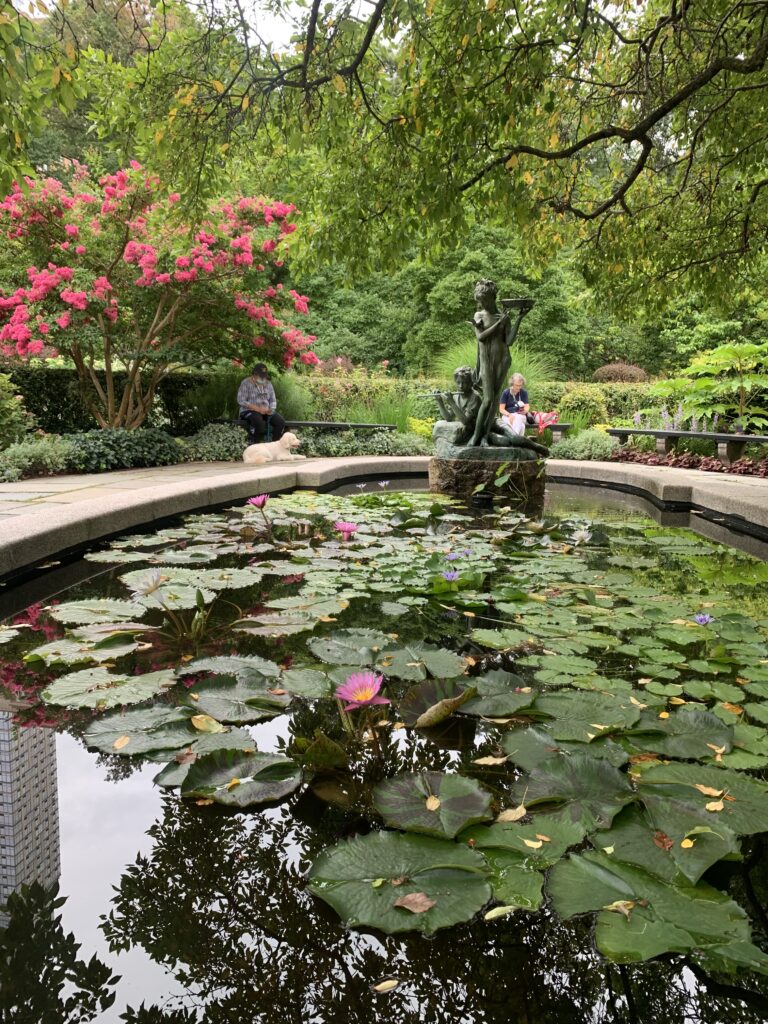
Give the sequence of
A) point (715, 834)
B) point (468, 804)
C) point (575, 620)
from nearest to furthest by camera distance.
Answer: point (715, 834), point (468, 804), point (575, 620)

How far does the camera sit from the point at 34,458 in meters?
7.34

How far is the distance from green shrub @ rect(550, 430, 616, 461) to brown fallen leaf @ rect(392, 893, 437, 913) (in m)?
10.2

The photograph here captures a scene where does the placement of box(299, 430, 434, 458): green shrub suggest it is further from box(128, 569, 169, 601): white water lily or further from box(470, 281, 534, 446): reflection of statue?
box(128, 569, 169, 601): white water lily

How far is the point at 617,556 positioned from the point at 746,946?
304 centimetres

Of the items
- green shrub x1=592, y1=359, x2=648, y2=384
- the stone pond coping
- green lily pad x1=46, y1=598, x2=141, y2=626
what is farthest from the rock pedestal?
green shrub x1=592, y1=359, x2=648, y2=384

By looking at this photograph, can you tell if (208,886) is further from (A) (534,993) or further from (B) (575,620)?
(B) (575,620)

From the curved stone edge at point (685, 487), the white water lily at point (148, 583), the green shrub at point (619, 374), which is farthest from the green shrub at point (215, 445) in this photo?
the green shrub at point (619, 374)

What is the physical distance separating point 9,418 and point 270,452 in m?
2.96

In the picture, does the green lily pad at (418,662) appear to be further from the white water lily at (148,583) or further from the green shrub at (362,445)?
the green shrub at (362,445)

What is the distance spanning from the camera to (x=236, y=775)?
5.03 feet

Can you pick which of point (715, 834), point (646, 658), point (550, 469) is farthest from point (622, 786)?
point (550, 469)

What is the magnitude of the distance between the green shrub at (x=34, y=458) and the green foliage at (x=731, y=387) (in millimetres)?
8915

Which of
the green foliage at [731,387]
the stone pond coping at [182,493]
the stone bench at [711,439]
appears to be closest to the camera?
the stone pond coping at [182,493]

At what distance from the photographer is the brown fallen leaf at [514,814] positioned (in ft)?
4.55
